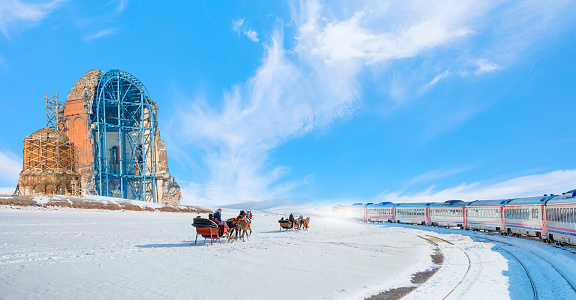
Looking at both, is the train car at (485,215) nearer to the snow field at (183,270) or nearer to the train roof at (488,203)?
the train roof at (488,203)

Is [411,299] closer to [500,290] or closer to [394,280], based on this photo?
[394,280]

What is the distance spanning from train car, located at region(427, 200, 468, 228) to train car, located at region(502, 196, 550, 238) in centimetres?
815

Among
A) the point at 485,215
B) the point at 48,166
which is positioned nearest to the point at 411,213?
the point at 485,215

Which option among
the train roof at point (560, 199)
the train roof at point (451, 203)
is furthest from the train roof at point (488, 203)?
the train roof at point (560, 199)

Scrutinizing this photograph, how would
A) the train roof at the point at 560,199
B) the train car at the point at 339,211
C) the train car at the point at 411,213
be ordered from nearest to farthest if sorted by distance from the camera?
the train roof at the point at 560,199, the train car at the point at 411,213, the train car at the point at 339,211

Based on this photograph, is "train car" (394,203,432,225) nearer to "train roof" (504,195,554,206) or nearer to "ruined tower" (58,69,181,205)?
"train roof" (504,195,554,206)

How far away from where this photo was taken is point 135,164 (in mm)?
68500

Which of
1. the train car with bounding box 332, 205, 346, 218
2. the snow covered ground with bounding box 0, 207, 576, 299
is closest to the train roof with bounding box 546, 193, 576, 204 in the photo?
the snow covered ground with bounding box 0, 207, 576, 299

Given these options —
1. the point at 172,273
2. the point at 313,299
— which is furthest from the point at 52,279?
the point at 313,299

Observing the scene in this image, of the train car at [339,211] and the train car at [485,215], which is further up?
the train car at [485,215]

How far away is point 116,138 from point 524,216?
61.8 m

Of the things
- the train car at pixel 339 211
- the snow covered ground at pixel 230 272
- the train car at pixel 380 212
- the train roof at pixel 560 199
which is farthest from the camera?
the train car at pixel 339 211

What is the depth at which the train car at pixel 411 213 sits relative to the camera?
155 ft

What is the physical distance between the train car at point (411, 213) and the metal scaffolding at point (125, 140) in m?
40.8
